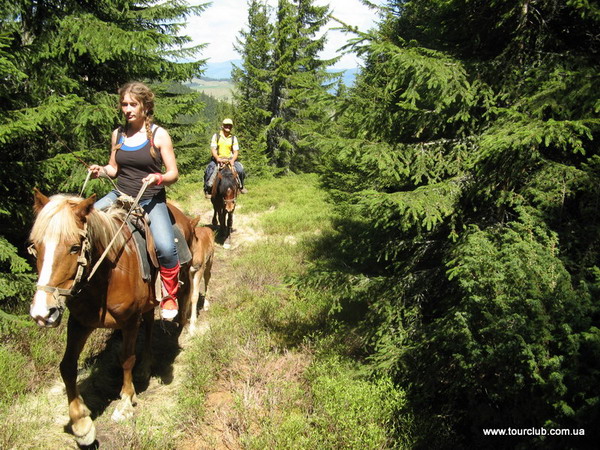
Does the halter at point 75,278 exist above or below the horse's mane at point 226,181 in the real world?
above

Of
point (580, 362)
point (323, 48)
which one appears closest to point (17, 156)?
point (580, 362)

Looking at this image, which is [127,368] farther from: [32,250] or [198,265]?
[198,265]

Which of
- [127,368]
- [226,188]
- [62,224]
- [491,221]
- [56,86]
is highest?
[56,86]

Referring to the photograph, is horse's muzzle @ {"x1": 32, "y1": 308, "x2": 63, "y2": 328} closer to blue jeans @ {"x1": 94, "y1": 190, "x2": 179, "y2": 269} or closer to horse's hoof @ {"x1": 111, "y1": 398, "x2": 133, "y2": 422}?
blue jeans @ {"x1": 94, "y1": 190, "x2": 179, "y2": 269}

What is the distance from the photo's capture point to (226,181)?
10695mm

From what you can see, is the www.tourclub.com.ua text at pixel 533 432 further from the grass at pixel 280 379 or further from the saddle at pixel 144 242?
the saddle at pixel 144 242

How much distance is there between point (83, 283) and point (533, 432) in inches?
157

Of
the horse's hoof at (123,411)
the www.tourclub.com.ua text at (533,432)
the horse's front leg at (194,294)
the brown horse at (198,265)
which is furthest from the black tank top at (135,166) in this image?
the www.tourclub.com.ua text at (533,432)

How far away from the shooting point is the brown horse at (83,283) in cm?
268

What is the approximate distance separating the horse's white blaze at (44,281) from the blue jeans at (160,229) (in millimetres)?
1543

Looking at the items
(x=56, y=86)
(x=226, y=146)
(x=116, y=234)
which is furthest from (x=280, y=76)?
(x=116, y=234)

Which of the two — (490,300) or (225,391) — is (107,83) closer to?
(225,391)

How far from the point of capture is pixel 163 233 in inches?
167

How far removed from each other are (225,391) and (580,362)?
3840 mm
